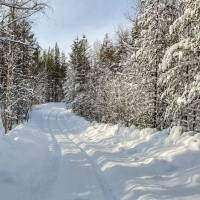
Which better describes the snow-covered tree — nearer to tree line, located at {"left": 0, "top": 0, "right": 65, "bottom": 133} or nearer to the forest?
the forest

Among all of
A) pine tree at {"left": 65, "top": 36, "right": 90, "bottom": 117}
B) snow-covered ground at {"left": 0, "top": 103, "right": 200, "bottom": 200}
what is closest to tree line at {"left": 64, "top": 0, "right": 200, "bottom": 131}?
snow-covered ground at {"left": 0, "top": 103, "right": 200, "bottom": 200}

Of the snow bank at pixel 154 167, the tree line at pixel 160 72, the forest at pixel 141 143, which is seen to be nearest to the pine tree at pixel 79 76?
the tree line at pixel 160 72

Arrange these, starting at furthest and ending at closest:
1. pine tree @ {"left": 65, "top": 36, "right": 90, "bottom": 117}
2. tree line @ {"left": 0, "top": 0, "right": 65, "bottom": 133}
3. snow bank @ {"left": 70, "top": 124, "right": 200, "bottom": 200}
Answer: pine tree @ {"left": 65, "top": 36, "right": 90, "bottom": 117}, tree line @ {"left": 0, "top": 0, "right": 65, "bottom": 133}, snow bank @ {"left": 70, "top": 124, "right": 200, "bottom": 200}

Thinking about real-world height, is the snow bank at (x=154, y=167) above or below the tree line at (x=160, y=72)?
below

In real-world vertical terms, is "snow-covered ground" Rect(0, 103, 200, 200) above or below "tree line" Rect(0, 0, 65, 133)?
below

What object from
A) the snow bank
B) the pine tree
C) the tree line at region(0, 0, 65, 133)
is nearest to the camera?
the snow bank

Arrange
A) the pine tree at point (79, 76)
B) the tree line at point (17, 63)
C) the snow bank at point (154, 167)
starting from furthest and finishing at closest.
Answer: the pine tree at point (79, 76) < the tree line at point (17, 63) < the snow bank at point (154, 167)

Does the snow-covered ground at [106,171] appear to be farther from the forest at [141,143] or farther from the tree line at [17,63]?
the tree line at [17,63]

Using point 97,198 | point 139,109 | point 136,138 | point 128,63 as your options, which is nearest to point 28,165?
point 97,198

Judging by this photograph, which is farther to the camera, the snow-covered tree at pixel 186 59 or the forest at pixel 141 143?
the snow-covered tree at pixel 186 59

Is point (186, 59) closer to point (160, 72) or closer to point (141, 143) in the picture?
point (141, 143)

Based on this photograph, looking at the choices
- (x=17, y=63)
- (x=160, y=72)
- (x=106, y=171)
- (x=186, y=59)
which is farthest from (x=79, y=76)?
(x=106, y=171)

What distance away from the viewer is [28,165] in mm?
12977

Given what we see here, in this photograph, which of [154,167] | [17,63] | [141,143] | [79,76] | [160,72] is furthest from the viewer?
[79,76]
